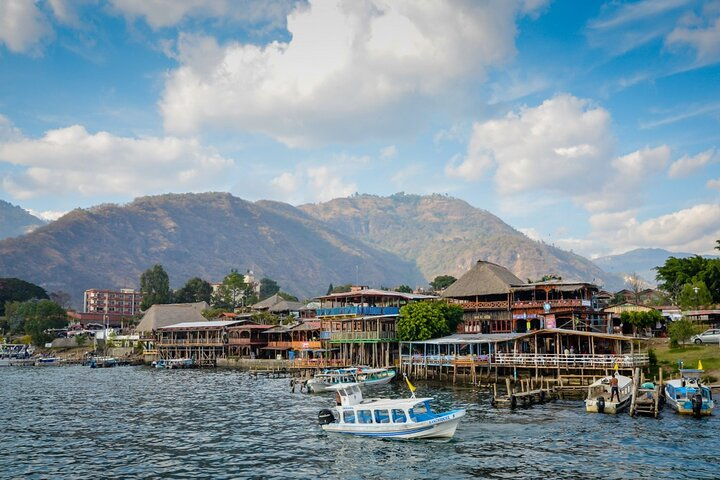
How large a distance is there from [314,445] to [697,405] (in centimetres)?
2828

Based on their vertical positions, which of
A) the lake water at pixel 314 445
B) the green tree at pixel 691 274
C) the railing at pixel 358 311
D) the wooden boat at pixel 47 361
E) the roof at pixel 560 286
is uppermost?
the green tree at pixel 691 274

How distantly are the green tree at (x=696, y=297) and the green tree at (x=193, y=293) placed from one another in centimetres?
14085

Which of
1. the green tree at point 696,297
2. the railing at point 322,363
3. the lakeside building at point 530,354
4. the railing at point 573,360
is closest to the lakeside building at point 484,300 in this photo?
the lakeside building at point 530,354

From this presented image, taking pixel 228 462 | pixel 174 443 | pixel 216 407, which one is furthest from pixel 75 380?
pixel 228 462

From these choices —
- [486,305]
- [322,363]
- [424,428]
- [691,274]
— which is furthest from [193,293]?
[424,428]

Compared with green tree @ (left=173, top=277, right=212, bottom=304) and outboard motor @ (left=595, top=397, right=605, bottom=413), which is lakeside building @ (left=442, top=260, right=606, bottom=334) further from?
green tree @ (left=173, top=277, right=212, bottom=304)

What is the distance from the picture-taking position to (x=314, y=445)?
1528 inches

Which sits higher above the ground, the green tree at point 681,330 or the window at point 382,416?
the green tree at point 681,330

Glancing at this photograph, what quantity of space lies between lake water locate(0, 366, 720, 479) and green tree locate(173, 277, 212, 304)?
436 feet

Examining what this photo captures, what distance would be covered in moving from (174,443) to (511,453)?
22371 millimetres

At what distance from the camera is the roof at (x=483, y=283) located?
85.8 m

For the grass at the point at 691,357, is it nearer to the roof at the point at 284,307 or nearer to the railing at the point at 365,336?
the railing at the point at 365,336

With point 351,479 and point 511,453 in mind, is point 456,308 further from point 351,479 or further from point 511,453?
point 351,479

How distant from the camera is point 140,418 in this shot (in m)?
50.7
